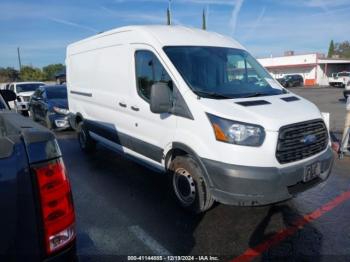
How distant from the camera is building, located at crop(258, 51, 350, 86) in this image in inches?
1887

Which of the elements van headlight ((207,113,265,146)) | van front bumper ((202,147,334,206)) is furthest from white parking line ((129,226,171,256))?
van headlight ((207,113,265,146))

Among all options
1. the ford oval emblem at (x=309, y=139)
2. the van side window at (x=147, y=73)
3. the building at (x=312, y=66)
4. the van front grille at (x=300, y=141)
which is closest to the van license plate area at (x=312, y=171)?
the van front grille at (x=300, y=141)

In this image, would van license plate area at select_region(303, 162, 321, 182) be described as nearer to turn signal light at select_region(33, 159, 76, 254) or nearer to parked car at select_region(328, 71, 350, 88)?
turn signal light at select_region(33, 159, 76, 254)

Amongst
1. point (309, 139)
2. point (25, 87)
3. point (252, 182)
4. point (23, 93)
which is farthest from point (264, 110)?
point (25, 87)

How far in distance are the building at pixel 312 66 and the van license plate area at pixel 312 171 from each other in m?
46.1

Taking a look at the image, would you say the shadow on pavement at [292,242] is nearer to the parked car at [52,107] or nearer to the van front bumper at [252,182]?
the van front bumper at [252,182]

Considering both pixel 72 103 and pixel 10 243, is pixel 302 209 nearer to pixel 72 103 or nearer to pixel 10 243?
pixel 10 243

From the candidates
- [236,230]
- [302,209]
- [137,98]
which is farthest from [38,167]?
[302,209]

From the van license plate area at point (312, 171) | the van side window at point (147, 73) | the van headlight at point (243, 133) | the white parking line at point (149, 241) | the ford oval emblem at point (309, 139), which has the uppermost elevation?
the van side window at point (147, 73)

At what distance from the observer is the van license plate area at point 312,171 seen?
12.1ft

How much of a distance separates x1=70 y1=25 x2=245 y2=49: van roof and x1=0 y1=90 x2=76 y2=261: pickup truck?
3.08 m

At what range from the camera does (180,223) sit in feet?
12.9

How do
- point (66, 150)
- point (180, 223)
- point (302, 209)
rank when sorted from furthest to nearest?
point (66, 150) → point (302, 209) → point (180, 223)

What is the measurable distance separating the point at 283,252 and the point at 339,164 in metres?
3.76
